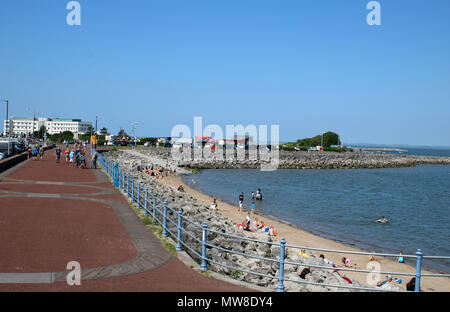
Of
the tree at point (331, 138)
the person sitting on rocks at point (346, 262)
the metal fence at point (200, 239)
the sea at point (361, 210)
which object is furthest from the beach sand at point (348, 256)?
the tree at point (331, 138)

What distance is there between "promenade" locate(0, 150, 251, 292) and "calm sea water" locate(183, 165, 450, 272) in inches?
548

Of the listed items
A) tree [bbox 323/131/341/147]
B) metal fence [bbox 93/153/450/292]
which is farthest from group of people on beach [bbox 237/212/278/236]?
tree [bbox 323/131/341/147]

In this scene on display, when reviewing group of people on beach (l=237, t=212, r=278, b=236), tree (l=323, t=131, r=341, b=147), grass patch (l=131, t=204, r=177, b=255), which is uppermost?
tree (l=323, t=131, r=341, b=147)

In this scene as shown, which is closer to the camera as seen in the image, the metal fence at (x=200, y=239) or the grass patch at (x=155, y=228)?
the metal fence at (x=200, y=239)

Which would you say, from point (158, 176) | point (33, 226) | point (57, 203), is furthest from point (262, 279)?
point (158, 176)

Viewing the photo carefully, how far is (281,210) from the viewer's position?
1206 inches

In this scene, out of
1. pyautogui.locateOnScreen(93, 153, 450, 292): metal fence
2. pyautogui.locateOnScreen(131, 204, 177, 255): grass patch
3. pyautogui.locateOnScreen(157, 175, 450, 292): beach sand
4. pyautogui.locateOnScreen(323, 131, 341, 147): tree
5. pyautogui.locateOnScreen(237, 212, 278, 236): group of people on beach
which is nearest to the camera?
pyautogui.locateOnScreen(93, 153, 450, 292): metal fence

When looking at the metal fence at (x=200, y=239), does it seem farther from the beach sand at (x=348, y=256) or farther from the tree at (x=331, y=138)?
the tree at (x=331, y=138)

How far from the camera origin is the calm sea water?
22453 millimetres

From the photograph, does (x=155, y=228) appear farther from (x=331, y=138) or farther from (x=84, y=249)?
(x=331, y=138)

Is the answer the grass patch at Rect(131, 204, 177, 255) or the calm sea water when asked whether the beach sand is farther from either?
the grass patch at Rect(131, 204, 177, 255)

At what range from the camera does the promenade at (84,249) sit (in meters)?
6.90
